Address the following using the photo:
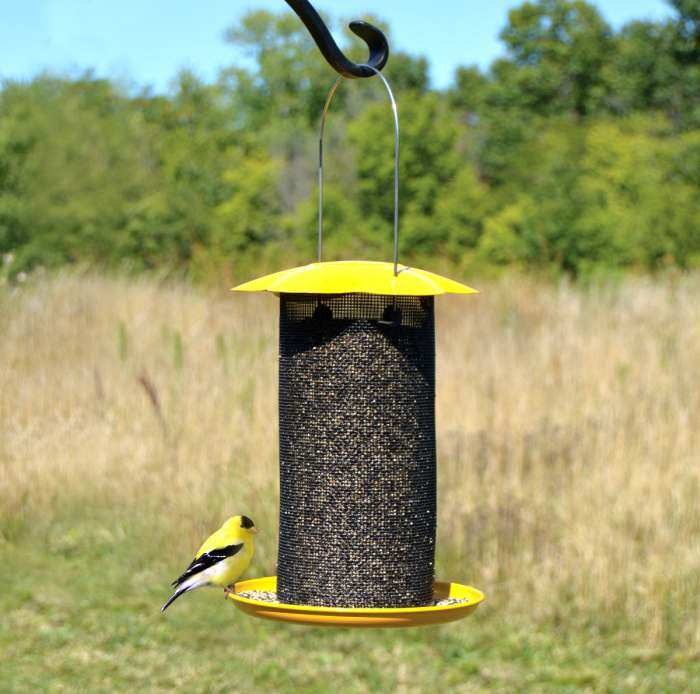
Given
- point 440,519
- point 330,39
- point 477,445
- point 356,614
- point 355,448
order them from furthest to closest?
1. point 477,445
2. point 440,519
3. point 355,448
4. point 330,39
5. point 356,614

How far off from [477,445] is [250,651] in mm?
2260

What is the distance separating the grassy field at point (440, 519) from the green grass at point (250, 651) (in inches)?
0.6

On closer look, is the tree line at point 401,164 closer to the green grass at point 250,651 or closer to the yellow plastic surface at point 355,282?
the green grass at point 250,651

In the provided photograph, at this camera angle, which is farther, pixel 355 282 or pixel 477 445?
pixel 477 445

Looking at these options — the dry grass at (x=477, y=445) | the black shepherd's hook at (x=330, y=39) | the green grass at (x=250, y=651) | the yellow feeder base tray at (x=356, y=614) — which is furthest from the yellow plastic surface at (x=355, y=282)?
the dry grass at (x=477, y=445)

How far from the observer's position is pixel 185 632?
740 centimetres

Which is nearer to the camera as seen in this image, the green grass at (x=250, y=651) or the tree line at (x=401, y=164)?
the green grass at (x=250, y=651)

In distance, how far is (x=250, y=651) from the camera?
277 inches

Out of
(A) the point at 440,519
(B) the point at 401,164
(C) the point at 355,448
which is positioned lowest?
(A) the point at 440,519

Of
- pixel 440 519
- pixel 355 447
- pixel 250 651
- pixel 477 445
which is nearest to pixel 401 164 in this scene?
pixel 477 445

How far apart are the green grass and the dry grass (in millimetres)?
214

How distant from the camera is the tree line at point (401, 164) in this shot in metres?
20.1

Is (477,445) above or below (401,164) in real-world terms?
below

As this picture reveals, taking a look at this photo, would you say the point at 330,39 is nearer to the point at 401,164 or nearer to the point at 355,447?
the point at 355,447
